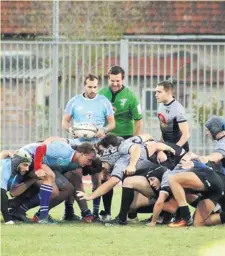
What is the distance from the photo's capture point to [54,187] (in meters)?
A: 13.9

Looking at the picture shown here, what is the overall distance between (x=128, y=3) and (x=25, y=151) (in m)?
15.1

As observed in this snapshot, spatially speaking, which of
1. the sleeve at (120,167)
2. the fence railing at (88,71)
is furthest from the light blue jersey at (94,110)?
the fence railing at (88,71)

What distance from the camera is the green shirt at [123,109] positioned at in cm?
1525

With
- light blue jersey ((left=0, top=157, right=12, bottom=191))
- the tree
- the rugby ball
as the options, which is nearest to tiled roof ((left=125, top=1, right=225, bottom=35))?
the tree

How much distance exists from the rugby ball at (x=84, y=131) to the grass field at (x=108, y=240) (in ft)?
4.27

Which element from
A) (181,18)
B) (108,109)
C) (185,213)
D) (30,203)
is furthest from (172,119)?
(181,18)

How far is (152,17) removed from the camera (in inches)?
1166

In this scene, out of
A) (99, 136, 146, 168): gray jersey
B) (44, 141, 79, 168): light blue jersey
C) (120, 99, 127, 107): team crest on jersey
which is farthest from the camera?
(120, 99, 127, 107): team crest on jersey

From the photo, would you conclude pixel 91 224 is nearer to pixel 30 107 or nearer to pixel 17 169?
pixel 17 169

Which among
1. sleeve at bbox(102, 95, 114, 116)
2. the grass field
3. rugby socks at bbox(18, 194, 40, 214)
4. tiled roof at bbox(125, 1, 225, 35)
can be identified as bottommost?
the grass field

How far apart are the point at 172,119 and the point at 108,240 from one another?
2989 millimetres

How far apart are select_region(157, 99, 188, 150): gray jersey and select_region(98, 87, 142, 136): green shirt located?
0.56 meters

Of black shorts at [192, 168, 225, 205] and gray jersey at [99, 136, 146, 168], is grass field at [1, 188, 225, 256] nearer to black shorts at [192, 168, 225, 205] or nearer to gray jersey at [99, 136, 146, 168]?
black shorts at [192, 168, 225, 205]

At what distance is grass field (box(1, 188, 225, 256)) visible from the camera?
11266 millimetres
